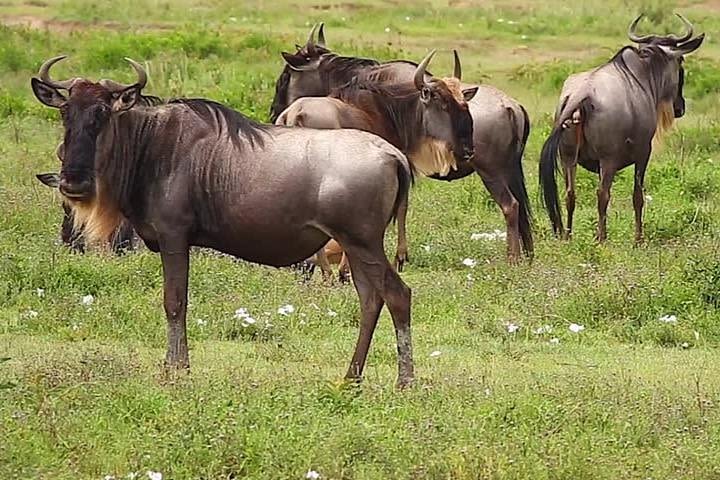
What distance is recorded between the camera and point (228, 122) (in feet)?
26.6

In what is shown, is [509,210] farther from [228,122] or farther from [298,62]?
[228,122]

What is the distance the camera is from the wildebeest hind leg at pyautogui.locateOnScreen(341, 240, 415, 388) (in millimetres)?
7793

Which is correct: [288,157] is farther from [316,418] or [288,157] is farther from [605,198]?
[605,198]

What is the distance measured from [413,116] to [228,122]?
3.03 metres

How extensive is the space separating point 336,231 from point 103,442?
1.95 meters

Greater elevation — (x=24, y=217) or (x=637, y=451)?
(x=637, y=451)

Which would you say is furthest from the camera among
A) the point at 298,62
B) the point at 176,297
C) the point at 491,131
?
the point at 298,62

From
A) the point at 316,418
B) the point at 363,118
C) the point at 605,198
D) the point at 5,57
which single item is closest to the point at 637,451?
the point at 316,418

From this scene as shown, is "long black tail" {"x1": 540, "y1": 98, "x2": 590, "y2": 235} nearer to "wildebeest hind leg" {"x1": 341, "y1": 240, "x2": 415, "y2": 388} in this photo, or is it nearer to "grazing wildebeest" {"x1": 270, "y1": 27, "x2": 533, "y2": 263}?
"grazing wildebeest" {"x1": 270, "y1": 27, "x2": 533, "y2": 263}

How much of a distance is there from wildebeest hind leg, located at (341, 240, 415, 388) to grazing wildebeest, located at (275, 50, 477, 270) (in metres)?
3.04

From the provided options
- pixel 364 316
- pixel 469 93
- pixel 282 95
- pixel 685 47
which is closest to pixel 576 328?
pixel 364 316

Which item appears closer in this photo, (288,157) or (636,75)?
(288,157)

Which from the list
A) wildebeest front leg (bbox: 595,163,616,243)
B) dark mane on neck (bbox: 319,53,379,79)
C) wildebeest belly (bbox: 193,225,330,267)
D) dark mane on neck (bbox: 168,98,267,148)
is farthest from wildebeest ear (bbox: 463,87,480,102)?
wildebeest belly (bbox: 193,225,330,267)

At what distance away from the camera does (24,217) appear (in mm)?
12906
